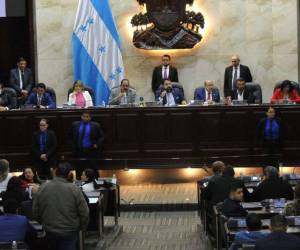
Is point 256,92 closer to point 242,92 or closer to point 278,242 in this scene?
point 242,92

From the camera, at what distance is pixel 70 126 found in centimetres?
1817

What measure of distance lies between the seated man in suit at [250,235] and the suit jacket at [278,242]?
906 millimetres

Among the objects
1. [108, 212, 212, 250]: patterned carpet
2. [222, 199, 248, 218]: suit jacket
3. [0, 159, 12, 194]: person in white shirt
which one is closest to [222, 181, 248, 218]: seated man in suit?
[222, 199, 248, 218]: suit jacket

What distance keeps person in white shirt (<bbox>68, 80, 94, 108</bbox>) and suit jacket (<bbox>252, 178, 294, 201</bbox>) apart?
660 cm

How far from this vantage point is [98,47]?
21.6 m

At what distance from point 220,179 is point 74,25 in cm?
991

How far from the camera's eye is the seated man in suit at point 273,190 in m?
12.9

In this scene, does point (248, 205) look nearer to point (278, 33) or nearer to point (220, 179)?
point (220, 179)

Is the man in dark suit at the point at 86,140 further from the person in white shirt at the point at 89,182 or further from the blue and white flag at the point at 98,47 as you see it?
the blue and white flag at the point at 98,47

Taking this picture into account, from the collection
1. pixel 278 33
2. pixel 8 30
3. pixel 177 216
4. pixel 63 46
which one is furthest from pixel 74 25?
pixel 177 216

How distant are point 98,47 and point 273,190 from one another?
9653 mm

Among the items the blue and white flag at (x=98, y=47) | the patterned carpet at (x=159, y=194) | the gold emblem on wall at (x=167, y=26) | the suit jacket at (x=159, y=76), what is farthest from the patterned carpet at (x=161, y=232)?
the gold emblem on wall at (x=167, y=26)

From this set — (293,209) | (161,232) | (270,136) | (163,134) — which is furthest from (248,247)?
(163,134)

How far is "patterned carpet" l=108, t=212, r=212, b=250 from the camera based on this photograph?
1354cm
